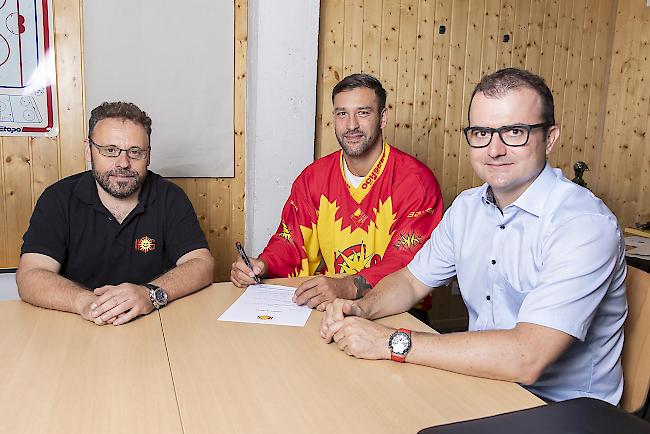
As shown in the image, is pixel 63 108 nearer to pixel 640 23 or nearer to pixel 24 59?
pixel 24 59

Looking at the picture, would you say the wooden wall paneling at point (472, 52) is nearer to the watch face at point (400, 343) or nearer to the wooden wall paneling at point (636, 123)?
the wooden wall paneling at point (636, 123)

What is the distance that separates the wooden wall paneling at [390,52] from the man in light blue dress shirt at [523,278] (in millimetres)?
1991

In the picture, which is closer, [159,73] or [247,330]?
[247,330]

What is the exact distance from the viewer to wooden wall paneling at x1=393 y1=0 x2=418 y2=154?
3.63 m

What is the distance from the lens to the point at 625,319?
1.57 metres

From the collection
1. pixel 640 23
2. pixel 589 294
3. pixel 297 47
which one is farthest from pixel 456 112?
pixel 589 294

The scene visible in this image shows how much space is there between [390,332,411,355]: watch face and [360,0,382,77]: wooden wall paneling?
2.46 m

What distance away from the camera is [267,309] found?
1.75 metres

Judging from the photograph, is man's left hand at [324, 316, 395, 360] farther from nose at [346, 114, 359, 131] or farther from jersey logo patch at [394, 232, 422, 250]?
nose at [346, 114, 359, 131]

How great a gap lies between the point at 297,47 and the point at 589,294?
2.27 metres

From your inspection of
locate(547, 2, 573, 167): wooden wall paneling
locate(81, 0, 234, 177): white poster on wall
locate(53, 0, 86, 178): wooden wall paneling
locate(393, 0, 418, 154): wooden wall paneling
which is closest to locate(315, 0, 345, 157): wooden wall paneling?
locate(393, 0, 418, 154): wooden wall paneling

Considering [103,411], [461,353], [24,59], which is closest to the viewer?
[103,411]

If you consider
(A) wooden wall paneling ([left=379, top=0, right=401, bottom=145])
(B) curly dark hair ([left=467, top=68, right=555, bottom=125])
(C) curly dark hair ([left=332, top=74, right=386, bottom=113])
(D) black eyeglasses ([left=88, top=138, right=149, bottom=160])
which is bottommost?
(D) black eyeglasses ([left=88, top=138, right=149, bottom=160])

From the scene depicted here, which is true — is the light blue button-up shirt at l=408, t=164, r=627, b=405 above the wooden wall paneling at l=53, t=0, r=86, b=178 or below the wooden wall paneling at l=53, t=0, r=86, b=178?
below
